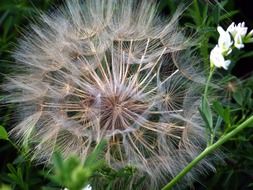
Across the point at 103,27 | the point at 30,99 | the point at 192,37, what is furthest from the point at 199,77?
the point at 30,99

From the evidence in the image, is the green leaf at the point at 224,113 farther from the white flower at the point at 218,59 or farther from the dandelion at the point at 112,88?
the dandelion at the point at 112,88

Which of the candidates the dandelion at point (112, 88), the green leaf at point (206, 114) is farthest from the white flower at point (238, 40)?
the dandelion at point (112, 88)

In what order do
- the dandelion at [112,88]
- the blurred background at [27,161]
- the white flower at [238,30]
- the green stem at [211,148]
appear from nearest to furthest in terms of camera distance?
the green stem at [211,148], the white flower at [238,30], the dandelion at [112,88], the blurred background at [27,161]

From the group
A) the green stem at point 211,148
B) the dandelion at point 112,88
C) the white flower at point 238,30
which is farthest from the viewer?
the dandelion at point 112,88

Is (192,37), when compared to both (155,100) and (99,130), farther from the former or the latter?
(99,130)

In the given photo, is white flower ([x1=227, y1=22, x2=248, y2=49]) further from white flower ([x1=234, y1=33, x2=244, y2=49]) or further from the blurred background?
the blurred background

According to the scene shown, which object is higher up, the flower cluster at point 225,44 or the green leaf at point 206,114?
the flower cluster at point 225,44
